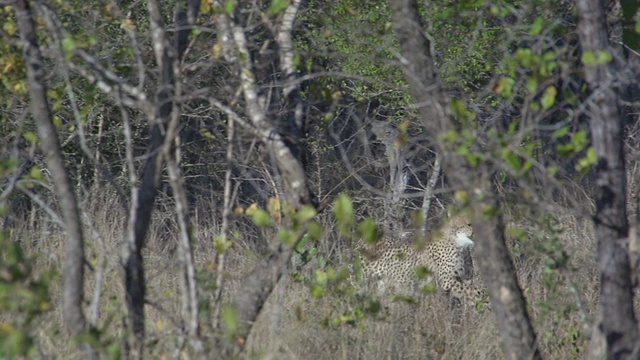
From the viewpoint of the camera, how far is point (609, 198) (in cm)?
380

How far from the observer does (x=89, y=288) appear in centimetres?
616

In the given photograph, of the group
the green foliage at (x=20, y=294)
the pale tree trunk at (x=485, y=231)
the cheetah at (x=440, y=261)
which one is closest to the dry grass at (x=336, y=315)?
the pale tree trunk at (x=485, y=231)

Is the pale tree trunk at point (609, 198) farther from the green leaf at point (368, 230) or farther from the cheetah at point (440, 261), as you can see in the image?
the cheetah at point (440, 261)

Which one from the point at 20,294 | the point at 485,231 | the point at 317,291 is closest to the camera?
the point at 20,294

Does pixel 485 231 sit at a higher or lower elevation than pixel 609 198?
lower

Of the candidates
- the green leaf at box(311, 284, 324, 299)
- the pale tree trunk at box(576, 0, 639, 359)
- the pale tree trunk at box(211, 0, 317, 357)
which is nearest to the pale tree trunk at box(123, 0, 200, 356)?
the pale tree trunk at box(211, 0, 317, 357)

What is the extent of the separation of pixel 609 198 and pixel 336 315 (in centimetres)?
184

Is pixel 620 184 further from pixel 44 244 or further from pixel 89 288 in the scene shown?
pixel 44 244

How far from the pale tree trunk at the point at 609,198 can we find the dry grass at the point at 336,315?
27 centimetres

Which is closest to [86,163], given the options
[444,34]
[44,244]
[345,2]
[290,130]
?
[44,244]

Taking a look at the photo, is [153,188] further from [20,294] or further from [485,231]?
[485,231]

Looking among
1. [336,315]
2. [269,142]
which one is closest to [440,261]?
[336,315]

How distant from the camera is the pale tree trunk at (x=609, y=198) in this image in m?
3.71

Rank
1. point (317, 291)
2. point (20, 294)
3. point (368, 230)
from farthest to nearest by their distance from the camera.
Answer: point (317, 291)
point (368, 230)
point (20, 294)
